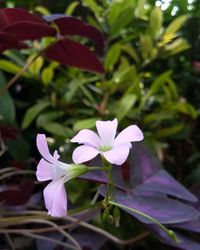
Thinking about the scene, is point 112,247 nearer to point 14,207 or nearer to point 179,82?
point 14,207

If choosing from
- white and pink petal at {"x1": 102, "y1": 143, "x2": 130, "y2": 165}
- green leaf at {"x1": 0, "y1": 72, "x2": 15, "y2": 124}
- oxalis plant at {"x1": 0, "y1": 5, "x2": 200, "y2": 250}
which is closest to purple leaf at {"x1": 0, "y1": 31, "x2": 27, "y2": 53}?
oxalis plant at {"x1": 0, "y1": 5, "x2": 200, "y2": 250}

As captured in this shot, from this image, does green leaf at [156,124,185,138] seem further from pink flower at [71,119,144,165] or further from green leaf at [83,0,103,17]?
pink flower at [71,119,144,165]

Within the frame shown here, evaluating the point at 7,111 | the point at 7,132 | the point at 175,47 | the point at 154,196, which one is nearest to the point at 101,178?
the point at 154,196

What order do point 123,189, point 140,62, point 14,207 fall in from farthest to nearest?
point 140,62
point 14,207
point 123,189

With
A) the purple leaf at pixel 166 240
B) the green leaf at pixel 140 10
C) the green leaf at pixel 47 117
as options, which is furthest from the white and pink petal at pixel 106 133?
the green leaf at pixel 140 10

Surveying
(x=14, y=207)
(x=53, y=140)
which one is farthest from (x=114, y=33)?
(x=14, y=207)

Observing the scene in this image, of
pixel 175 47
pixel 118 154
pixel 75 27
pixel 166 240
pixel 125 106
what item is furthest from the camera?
pixel 175 47

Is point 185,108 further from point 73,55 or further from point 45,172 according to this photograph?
point 45,172

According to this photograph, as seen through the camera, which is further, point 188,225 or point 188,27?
point 188,27
